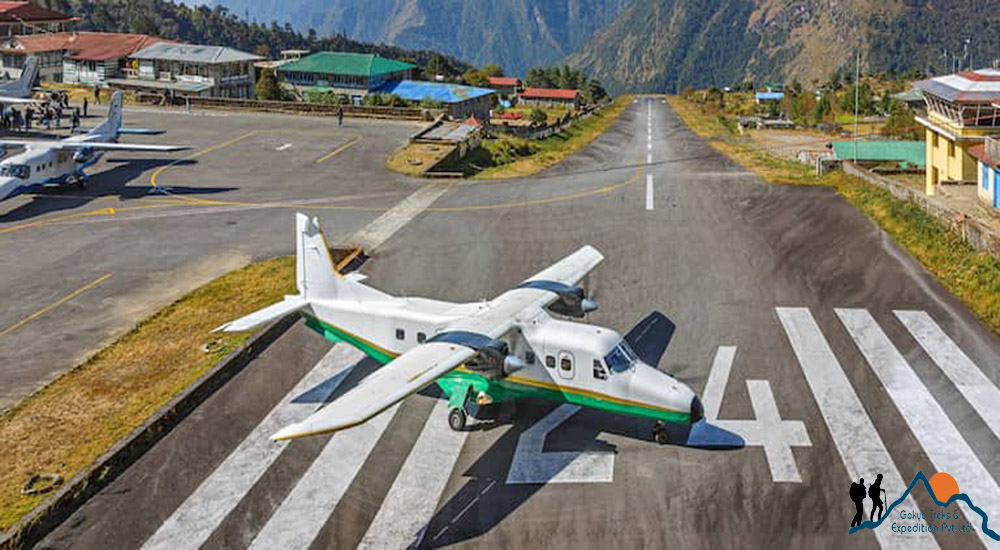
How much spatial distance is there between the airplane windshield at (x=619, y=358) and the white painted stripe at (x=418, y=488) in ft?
15.7

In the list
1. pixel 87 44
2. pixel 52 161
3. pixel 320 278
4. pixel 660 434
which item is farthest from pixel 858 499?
pixel 87 44

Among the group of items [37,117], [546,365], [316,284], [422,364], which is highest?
[37,117]

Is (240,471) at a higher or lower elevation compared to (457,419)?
lower

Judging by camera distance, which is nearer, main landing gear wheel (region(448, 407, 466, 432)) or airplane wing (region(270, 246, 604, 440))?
airplane wing (region(270, 246, 604, 440))

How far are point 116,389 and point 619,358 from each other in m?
16.1

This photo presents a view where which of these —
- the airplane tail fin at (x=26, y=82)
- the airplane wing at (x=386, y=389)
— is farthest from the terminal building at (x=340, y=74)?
the airplane wing at (x=386, y=389)

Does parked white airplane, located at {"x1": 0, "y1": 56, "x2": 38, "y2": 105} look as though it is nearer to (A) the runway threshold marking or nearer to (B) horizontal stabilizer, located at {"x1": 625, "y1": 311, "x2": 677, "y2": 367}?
(B) horizontal stabilizer, located at {"x1": 625, "y1": 311, "x2": 677, "y2": 367}

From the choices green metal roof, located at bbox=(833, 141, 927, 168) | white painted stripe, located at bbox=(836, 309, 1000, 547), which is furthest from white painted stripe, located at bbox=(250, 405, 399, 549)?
green metal roof, located at bbox=(833, 141, 927, 168)

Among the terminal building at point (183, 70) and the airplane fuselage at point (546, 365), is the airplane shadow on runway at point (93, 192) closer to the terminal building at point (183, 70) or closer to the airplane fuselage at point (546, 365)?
the airplane fuselage at point (546, 365)

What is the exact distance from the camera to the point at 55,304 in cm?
3431

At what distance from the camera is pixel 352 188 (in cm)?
5619

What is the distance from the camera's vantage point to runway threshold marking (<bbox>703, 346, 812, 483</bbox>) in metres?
22.1

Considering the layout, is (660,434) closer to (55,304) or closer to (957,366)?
(957,366)

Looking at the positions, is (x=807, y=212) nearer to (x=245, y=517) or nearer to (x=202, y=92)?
(x=245, y=517)
